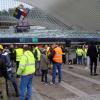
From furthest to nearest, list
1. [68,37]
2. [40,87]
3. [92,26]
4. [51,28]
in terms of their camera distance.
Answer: [51,28] < [68,37] < [92,26] < [40,87]

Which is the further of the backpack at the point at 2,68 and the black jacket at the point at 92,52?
the black jacket at the point at 92,52

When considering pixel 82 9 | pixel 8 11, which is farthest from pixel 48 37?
pixel 82 9

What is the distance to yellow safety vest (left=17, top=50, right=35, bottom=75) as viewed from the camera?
32.6 ft

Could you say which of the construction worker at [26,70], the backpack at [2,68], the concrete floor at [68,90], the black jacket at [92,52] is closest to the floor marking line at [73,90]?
the concrete floor at [68,90]

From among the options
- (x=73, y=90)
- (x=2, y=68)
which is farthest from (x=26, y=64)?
(x=73, y=90)

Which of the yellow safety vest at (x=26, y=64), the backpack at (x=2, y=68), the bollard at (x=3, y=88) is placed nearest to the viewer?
the yellow safety vest at (x=26, y=64)

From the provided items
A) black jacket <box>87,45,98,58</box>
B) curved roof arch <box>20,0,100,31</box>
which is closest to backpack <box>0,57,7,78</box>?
curved roof arch <box>20,0,100,31</box>

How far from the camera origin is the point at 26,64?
32.9ft

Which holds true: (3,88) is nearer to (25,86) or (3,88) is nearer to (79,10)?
(25,86)

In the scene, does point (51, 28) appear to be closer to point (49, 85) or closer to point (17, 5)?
point (17, 5)

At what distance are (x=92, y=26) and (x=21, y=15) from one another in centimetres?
5563

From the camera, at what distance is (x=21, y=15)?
244 feet

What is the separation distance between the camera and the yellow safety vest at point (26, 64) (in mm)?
9930

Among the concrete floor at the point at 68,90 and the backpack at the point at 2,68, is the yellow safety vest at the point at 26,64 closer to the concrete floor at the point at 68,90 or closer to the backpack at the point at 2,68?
the backpack at the point at 2,68
